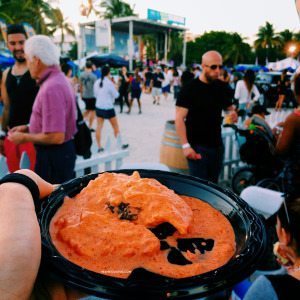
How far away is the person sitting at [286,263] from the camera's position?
1180 mm

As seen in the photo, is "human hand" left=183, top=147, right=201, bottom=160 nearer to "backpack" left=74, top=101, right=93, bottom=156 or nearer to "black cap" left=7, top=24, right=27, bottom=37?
"backpack" left=74, top=101, right=93, bottom=156

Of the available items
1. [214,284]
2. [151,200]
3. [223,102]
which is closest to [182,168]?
[223,102]

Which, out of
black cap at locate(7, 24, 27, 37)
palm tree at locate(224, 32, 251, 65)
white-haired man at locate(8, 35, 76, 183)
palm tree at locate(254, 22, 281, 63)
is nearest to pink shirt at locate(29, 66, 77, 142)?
white-haired man at locate(8, 35, 76, 183)

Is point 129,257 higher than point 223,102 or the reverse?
the reverse

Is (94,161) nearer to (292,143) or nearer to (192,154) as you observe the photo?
(192,154)

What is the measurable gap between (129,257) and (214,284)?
0.24m

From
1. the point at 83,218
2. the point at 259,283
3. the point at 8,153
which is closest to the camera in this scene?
the point at 83,218

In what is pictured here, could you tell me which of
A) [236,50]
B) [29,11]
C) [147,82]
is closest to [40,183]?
[147,82]

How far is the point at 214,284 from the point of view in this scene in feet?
2.35

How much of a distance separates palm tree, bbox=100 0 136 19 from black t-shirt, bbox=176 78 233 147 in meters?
56.6

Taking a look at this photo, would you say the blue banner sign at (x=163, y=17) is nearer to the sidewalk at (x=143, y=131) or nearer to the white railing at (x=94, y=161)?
the sidewalk at (x=143, y=131)

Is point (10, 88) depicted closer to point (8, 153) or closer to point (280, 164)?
point (8, 153)

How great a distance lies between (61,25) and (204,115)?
54720mm

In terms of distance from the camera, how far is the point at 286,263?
1.80m
